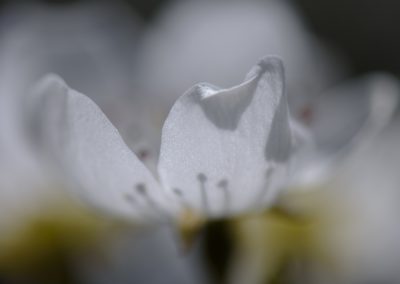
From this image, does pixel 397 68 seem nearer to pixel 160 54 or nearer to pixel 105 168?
pixel 160 54

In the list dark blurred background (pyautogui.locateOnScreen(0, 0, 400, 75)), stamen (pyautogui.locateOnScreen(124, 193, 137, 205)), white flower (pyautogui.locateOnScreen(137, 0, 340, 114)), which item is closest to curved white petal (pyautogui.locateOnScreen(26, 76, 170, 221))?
stamen (pyautogui.locateOnScreen(124, 193, 137, 205))

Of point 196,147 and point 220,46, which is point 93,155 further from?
point 220,46

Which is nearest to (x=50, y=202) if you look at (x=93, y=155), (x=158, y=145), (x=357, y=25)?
(x=158, y=145)

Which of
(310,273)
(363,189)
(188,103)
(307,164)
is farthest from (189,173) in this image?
(363,189)

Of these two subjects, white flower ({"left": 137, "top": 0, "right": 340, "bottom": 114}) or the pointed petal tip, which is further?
white flower ({"left": 137, "top": 0, "right": 340, "bottom": 114})

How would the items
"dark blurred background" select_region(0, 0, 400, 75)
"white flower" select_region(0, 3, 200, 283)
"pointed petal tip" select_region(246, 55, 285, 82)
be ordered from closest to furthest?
"pointed petal tip" select_region(246, 55, 285, 82) < "white flower" select_region(0, 3, 200, 283) < "dark blurred background" select_region(0, 0, 400, 75)

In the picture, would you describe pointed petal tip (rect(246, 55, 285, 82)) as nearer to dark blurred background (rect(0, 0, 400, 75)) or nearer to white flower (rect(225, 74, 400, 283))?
white flower (rect(225, 74, 400, 283))
